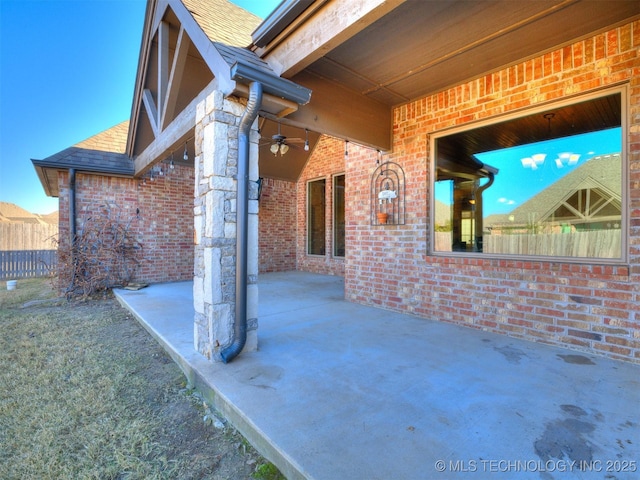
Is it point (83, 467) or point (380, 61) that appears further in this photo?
point (380, 61)

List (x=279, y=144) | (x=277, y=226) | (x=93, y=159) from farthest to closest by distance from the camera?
1. (x=277, y=226)
2. (x=93, y=159)
3. (x=279, y=144)

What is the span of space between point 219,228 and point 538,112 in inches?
139

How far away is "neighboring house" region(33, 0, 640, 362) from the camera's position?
2.57m

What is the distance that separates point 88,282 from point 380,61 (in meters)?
6.82

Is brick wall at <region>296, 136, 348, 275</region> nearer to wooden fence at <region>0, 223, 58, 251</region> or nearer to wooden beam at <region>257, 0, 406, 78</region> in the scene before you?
wooden beam at <region>257, 0, 406, 78</region>

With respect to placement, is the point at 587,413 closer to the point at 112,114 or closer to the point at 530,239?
the point at 530,239

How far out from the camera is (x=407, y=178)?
13.9ft

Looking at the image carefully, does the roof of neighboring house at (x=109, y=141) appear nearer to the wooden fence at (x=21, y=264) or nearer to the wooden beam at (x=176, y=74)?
the wooden beam at (x=176, y=74)

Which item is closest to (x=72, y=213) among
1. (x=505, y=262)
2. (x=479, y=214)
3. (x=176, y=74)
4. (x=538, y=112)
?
(x=176, y=74)

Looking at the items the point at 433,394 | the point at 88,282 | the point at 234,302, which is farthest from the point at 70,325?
the point at 433,394

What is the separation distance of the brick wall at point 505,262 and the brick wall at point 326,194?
3.09 meters

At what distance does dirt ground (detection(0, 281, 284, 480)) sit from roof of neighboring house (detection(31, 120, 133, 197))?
377 centimetres

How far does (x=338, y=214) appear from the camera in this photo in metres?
8.15

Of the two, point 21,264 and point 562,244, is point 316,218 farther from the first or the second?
point 21,264
